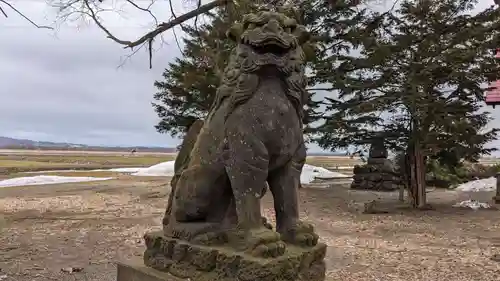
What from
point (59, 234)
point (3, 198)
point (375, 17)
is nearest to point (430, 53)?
point (375, 17)

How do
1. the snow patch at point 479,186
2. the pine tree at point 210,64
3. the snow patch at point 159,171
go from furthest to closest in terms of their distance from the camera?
1. the snow patch at point 159,171
2. the snow patch at point 479,186
3. the pine tree at point 210,64

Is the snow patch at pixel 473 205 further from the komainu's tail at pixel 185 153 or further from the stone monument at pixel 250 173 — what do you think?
the stone monument at pixel 250 173

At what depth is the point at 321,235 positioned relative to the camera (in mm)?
8281

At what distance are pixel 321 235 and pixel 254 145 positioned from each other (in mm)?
5564

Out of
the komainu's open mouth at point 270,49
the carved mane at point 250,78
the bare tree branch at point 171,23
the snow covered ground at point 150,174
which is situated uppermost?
the bare tree branch at point 171,23

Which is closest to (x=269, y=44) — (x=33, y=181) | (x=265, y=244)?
(x=265, y=244)

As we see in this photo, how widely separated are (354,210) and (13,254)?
720cm

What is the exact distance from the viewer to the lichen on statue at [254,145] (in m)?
3.04

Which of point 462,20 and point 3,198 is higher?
point 462,20

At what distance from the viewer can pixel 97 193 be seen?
1441 cm

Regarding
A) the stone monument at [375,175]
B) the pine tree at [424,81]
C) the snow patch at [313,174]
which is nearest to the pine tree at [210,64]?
the pine tree at [424,81]

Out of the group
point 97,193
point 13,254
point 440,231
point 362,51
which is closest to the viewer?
point 13,254

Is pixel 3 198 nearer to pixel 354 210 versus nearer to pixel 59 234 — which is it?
pixel 59 234

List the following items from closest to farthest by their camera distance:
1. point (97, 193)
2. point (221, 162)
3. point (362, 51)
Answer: point (221, 162)
point (362, 51)
point (97, 193)
